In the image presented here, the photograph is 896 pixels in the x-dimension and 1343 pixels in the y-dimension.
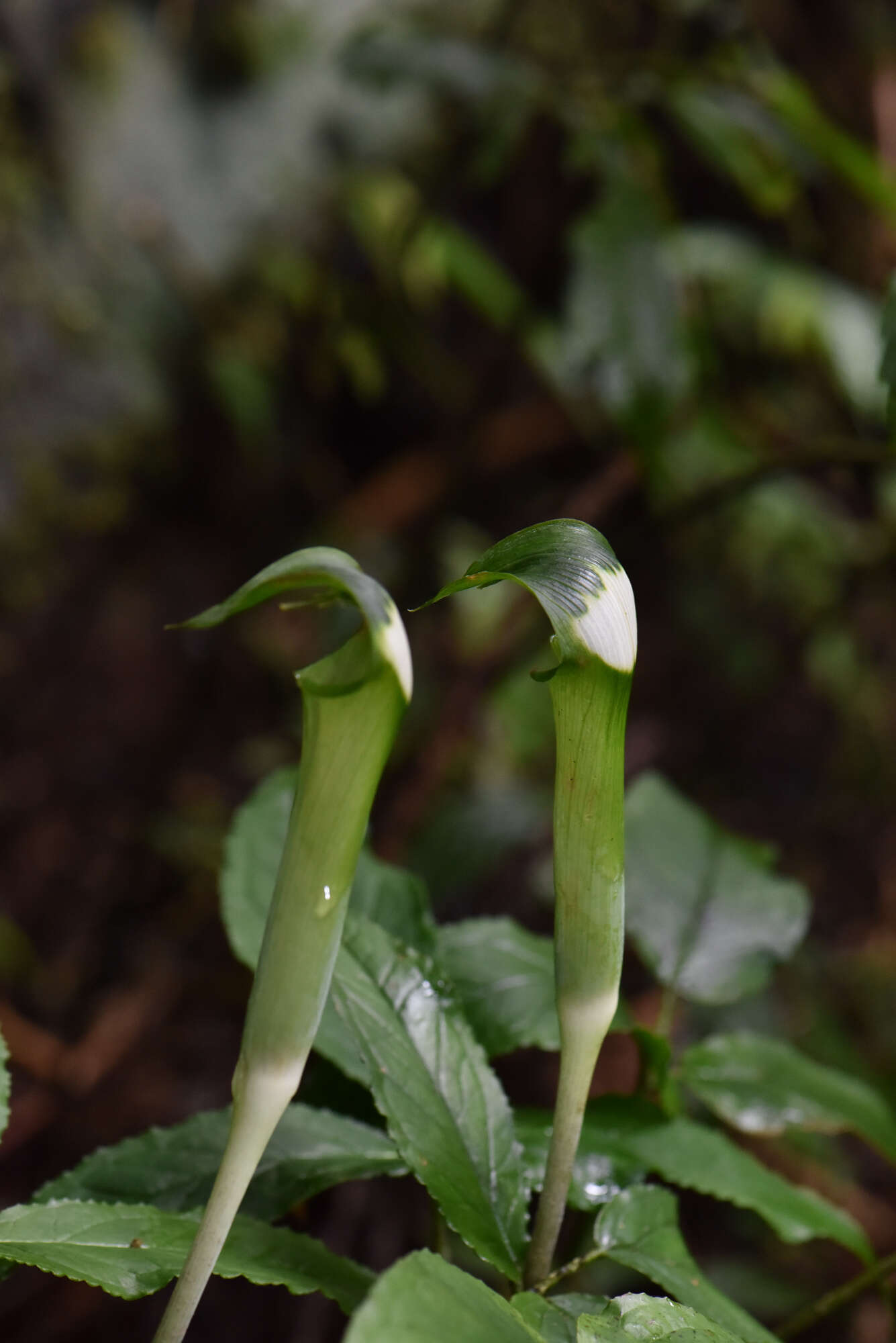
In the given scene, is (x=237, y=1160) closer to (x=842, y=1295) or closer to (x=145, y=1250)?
(x=145, y=1250)

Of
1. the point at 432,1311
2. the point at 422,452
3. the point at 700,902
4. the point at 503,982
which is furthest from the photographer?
the point at 422,452

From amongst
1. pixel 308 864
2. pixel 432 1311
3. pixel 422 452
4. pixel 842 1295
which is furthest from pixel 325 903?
pixel 422 452

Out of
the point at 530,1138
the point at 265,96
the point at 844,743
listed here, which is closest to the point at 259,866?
the point at 530,1138

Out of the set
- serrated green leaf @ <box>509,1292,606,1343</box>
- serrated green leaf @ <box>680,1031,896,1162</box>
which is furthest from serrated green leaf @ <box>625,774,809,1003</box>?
serrated green leaf @ <box>509,1292,606,1343</box>

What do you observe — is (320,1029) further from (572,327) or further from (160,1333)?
(572,327)

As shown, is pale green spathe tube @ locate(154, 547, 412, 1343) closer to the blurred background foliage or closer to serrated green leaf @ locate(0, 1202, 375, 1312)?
serrated green leaf @ locate(0, 1202, 375, 1312)

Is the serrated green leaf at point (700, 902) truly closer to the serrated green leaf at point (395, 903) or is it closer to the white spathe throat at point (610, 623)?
the serrated green leaf at point (395, 903)
